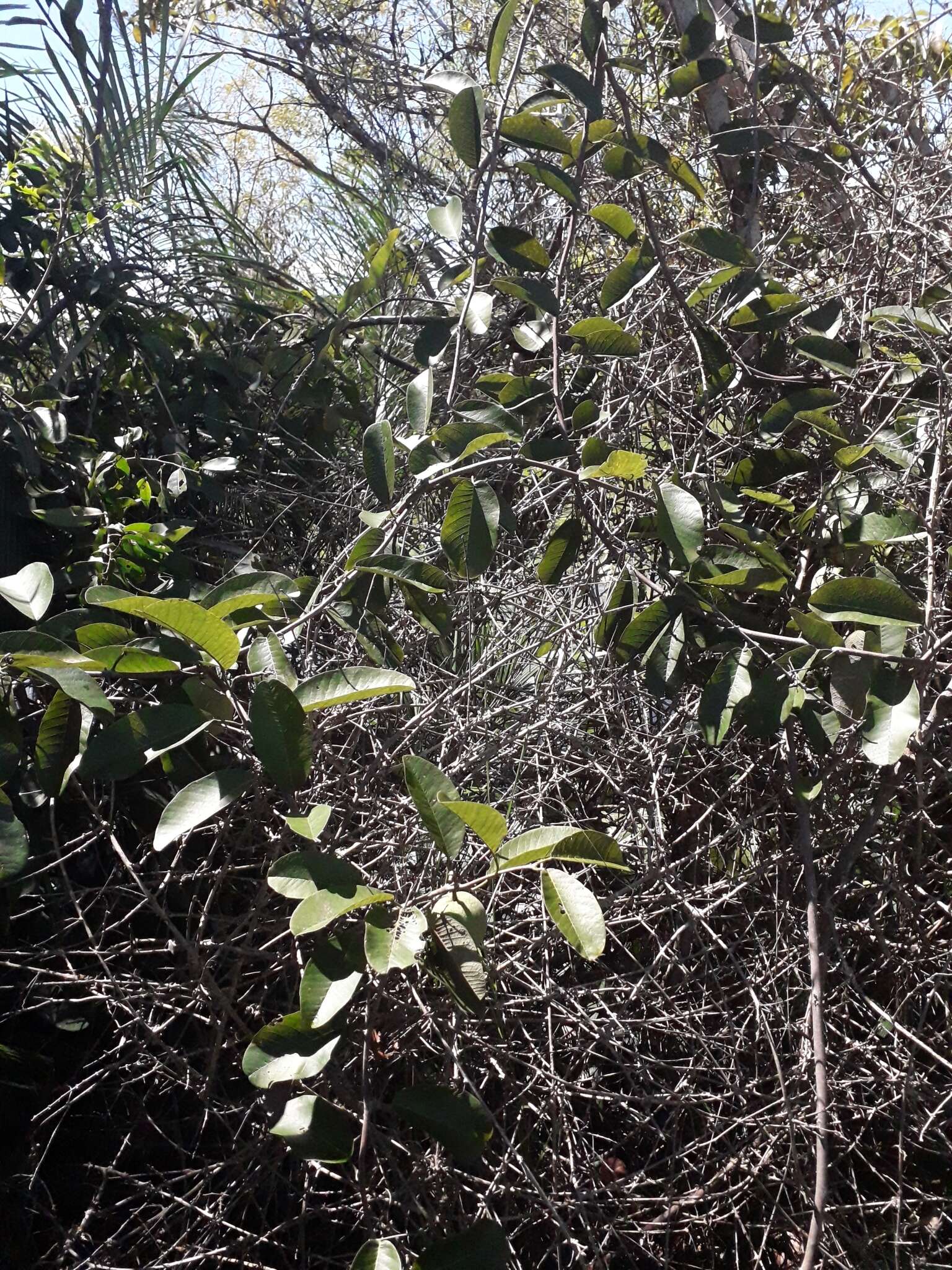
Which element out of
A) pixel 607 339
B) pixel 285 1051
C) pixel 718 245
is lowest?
pixel 285 1051

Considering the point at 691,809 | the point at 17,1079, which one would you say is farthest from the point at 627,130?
the point at 17,1079

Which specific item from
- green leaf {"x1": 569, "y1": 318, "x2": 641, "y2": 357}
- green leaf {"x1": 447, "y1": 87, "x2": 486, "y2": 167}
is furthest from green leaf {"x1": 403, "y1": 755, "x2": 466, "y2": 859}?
green leaf {"x1": 447, "y1": 87, "x2": 486, "y2": 167}

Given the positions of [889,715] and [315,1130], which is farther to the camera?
[889,715]

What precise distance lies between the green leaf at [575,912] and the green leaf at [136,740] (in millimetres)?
424

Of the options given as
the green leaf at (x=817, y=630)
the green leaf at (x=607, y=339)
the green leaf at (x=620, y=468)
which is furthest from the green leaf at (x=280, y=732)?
the green leaf at (x=607, y=339)

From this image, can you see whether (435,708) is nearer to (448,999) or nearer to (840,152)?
(448,999)

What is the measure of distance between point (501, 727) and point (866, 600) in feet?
1.96

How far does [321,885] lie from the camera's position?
1038 mm

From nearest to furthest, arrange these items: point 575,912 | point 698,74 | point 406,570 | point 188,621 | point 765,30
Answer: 1. point 575,912
2. point 188,621
3. point 406,570
4. point 698,74
5. point 765,30

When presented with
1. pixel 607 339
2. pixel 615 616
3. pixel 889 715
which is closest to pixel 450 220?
pixel 607 339

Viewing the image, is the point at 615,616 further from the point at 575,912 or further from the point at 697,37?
the point at 697,37

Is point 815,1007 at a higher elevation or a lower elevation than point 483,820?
lower

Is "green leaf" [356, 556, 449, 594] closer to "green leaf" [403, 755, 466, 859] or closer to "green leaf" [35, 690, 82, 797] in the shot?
"green leaf" [403, 755, 466, 859]

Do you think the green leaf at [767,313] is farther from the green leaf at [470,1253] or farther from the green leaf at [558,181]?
the green leaf at [470,1253]
